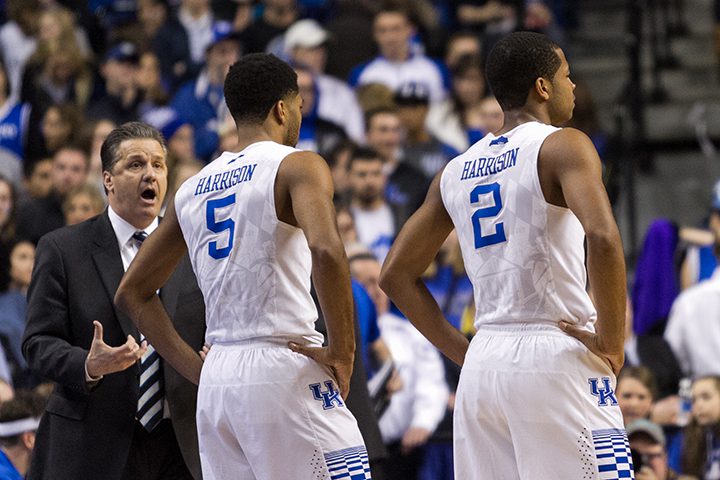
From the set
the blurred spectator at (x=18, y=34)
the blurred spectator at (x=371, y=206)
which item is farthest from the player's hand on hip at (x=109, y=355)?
the blurred spectator at (x=18, y=34)

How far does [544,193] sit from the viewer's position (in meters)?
4.87

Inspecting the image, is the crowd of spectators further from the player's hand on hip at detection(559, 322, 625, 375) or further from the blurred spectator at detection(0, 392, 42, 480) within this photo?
the player's hand on hip at detection(559, 322, 625, 375)

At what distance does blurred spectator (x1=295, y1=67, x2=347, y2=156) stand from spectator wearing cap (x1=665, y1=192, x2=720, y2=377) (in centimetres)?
347

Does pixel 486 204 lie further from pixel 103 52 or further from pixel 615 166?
pixel 103 52

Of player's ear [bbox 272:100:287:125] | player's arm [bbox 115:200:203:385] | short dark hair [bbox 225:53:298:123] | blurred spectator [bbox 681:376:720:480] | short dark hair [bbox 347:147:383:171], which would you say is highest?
short dark hair [bbox 225:53:298:123]

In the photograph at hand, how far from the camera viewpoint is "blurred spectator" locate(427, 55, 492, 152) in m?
11.5

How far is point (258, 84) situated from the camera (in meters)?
5.09

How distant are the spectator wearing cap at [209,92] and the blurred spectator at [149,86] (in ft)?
0.46

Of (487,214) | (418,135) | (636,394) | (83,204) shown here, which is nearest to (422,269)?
(487,214)

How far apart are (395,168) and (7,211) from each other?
9.04ft

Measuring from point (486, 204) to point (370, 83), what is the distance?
688cm

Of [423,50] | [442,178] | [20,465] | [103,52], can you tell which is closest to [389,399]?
[20,465]

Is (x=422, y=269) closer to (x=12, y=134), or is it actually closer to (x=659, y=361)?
(x=659, y=361)

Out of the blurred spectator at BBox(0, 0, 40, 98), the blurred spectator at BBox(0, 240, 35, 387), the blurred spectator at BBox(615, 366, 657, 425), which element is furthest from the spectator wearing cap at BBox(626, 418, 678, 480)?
the blurred spectator at BBox(0, 0, 40, 98)
